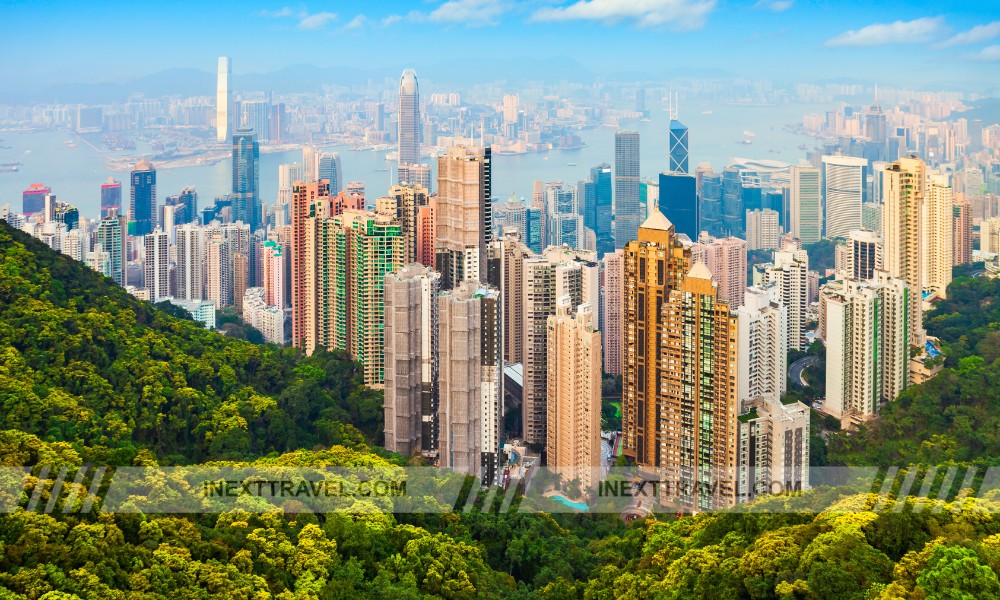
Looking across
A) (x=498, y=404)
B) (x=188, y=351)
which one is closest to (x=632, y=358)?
(x=498, y=404)

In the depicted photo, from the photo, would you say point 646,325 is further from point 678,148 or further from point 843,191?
point 843,191

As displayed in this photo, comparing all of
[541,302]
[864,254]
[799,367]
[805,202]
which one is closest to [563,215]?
[805,202]

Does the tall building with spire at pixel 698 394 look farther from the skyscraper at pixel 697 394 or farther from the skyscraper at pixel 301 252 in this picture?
the skyscraper at pixel 301 252

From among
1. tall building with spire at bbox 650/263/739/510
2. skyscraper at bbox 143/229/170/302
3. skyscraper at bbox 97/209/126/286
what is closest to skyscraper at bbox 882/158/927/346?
tall building with spire at bbox 650/263/739/510

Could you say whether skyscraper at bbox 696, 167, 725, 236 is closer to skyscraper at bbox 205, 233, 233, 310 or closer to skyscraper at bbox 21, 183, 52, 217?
skyscraper at bbox 205, 233, 233, 310

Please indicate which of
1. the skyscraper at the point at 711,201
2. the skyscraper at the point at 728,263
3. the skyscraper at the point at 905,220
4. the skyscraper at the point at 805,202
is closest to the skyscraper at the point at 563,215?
the skyscraper at the point at 711,201
